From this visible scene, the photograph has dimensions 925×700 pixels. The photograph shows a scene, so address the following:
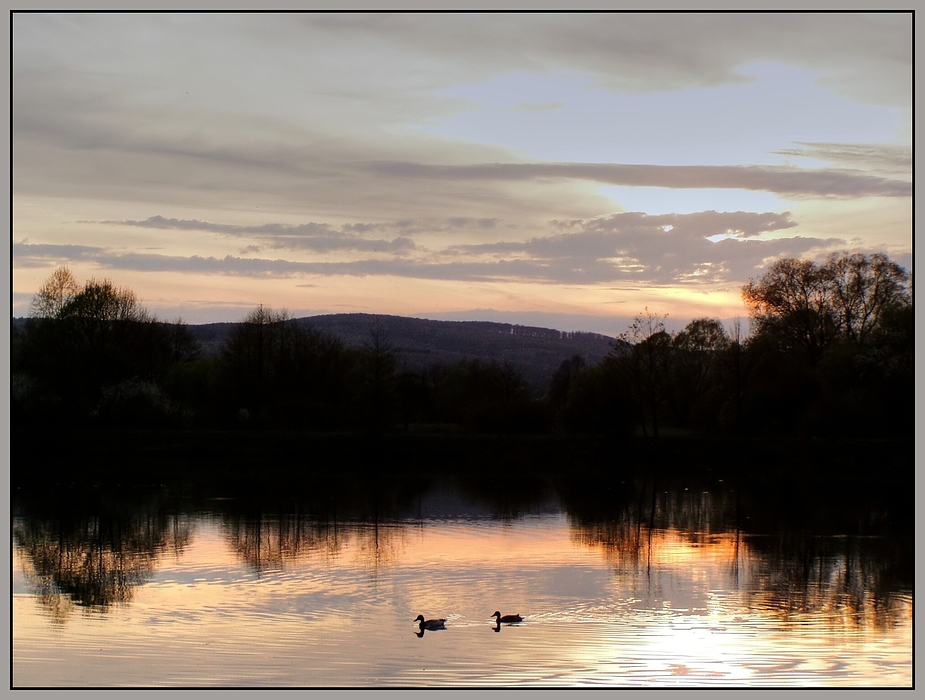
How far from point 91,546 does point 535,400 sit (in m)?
39.5

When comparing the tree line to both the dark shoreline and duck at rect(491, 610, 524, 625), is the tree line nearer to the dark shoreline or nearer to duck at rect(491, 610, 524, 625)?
the dark shoreline

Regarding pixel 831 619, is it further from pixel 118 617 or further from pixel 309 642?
pixel 118 617

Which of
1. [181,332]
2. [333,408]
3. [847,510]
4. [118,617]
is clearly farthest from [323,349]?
[118,617]

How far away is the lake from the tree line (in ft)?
64.3

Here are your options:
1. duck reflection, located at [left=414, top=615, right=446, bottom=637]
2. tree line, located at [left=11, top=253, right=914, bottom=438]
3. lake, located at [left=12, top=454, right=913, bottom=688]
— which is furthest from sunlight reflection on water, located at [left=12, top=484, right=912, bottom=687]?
tree line, located at [left=11, top=253, right=914, bottom=438]

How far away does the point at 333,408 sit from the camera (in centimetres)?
5662

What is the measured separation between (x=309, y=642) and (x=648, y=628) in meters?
5.14

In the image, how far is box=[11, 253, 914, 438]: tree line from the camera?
51.6 meters

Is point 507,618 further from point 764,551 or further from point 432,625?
point 764,551

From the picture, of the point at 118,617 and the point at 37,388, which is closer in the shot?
the point at 118,617

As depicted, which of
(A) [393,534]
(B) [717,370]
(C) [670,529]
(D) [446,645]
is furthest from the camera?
(B) [717,370]

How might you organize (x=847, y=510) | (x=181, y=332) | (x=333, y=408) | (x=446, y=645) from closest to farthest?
(x=446, y=645), (x=847, y=510), (x=333, y=408), (x=181, y=332)

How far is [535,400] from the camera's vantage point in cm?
6144

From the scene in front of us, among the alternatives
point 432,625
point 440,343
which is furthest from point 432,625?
point 440,343
